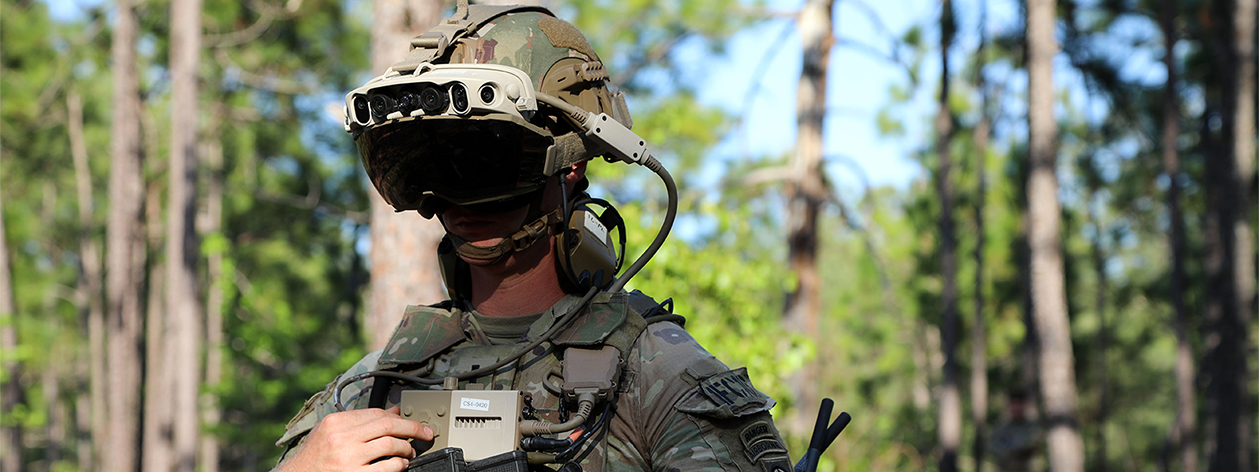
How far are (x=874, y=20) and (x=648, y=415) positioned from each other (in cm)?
949

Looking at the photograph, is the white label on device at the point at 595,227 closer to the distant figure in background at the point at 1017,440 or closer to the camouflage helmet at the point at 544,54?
the camouflage helmet at the point at 544,54

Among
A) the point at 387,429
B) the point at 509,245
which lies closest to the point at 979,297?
the point at 509,245

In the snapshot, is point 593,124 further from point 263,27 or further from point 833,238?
point 833,238

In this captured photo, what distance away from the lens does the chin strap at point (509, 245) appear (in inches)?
75.6

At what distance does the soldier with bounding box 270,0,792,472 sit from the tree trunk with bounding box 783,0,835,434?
339 inches

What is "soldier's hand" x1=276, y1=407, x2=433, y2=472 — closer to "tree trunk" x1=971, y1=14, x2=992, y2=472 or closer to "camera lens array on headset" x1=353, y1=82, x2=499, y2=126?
"camera lens array on headset" x1=353, y1=82, x2=499, y2=126

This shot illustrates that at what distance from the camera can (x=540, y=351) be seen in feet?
6.24

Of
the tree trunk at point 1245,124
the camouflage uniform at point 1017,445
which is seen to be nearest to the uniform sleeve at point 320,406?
the tree trunk at point 1245,124

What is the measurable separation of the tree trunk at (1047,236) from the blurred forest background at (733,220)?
27mm

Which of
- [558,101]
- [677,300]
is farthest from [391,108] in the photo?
[677,300]

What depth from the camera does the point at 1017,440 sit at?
15.2m

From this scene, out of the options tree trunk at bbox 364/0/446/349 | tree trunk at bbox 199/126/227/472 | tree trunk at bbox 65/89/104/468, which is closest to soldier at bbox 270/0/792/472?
tree trunk at bbox 364/0/446/349

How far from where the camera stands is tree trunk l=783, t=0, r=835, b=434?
1050 cm

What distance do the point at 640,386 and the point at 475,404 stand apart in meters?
0.31
